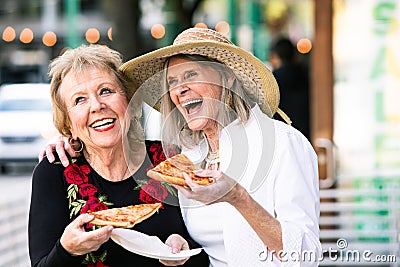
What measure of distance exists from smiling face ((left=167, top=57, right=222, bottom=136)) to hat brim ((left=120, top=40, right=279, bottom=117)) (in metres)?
0.05

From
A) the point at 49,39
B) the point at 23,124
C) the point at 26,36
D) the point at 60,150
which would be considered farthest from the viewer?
the point at 26,36

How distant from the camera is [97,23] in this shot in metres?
20.6

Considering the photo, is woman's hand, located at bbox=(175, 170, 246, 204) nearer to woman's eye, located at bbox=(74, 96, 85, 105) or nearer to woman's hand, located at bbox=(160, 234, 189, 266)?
woman's hand, located at bbox=(160, 234, 189, 266)

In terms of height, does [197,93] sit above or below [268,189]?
above

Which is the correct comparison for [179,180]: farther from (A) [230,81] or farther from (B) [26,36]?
(B) [26,36]

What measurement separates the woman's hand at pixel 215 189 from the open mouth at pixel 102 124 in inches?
22.2

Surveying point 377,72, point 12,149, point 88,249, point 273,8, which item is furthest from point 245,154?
point 273,8

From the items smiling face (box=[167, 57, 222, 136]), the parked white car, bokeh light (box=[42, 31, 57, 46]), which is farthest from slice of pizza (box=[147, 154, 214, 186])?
bokeh light (box=[42, 31, 57, 46])

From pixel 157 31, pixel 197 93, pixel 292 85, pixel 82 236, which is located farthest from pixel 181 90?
pixel 157 31

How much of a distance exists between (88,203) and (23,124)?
383 inches

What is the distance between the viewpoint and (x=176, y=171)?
2.34 metres

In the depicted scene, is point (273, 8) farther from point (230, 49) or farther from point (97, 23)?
point (230, 49)

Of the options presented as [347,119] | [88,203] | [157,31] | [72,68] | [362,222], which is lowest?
[362,222]

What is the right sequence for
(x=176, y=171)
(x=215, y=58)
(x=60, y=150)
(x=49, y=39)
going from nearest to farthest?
(x=176, y=171) < (x=215, y=58) < (x=60, y=150) < (x=49, y=39)
